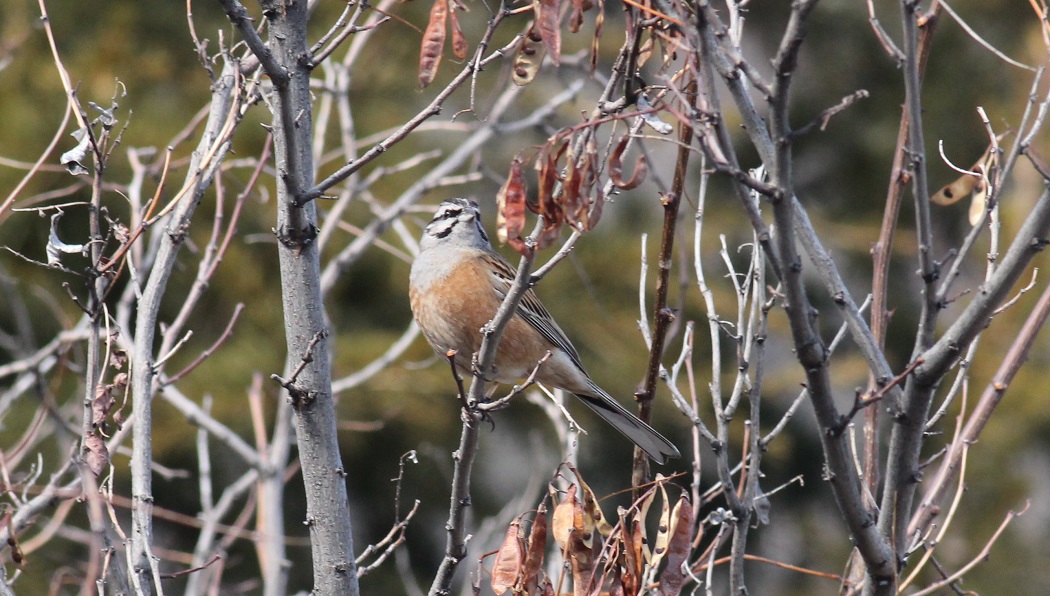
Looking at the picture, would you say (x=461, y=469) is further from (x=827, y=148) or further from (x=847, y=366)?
(x=827, y=148)

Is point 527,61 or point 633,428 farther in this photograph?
point 633,428

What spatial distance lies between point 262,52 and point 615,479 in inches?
276

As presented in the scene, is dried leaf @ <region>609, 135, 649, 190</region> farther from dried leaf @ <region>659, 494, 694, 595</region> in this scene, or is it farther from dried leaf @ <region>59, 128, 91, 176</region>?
dried leaf @ <region>59, 128, 91, 176</region>

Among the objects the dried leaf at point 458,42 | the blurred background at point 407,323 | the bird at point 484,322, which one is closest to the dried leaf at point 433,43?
the dried leaf at point 458,42

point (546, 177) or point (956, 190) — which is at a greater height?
point (546, 177)

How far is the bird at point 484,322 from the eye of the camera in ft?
14.4

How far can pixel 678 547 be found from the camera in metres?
2.51

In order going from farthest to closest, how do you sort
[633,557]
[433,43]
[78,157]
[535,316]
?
[535,316] → [78,157] → [433,43] → [633,557]

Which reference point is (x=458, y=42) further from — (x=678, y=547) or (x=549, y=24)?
(x=678, y=547)

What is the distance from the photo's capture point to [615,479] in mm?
8969

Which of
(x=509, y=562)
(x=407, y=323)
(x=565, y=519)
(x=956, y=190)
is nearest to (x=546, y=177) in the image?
(x=565, y=519)

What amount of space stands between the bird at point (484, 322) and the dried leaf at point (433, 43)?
6.02 feet

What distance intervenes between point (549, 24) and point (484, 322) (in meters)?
2.28

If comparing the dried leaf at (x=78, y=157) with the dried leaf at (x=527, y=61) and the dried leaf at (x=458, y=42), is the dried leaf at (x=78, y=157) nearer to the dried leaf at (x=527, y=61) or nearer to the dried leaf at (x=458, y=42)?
the dried leaf at (x=458, y=42)
